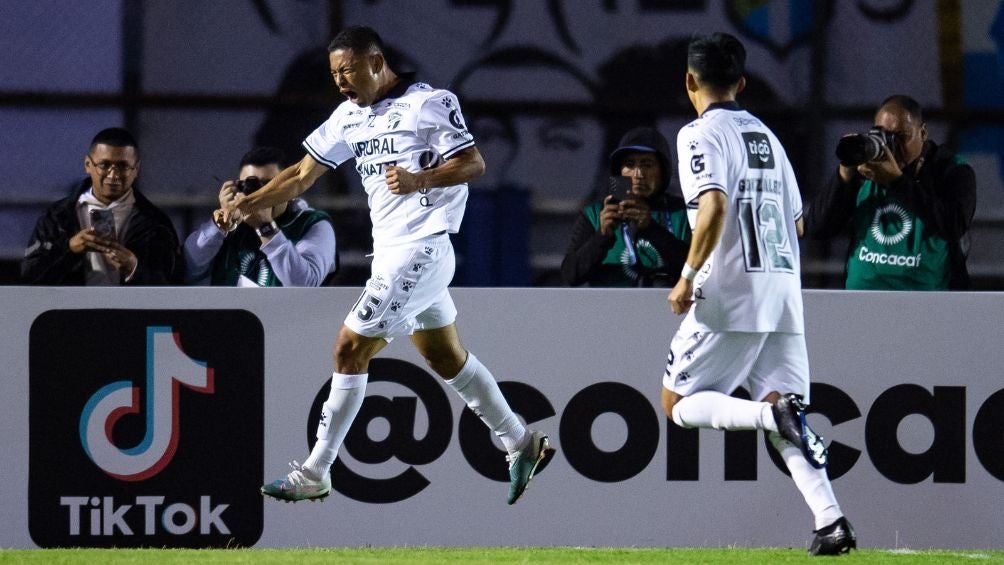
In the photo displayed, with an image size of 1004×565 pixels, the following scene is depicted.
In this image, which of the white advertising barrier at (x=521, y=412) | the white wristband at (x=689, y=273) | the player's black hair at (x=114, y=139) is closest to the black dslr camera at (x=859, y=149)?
the white advertising barrier at (x=521, y=412)

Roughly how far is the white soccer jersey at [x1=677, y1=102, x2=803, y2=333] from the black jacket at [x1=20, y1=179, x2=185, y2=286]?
234 cm

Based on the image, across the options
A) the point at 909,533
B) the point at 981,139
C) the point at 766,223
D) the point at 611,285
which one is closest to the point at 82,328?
the point at 611,285

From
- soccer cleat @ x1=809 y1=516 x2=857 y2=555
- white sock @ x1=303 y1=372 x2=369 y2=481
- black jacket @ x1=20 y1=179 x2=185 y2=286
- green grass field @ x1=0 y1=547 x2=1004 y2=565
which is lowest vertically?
green grass field @ x1=0 y1=547 x2=1004 y2=565

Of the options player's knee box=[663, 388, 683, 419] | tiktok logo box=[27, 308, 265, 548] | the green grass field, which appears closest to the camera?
player's knee box=[663, 388, 683, 419]

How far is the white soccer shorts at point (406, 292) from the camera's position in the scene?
547 centimetres

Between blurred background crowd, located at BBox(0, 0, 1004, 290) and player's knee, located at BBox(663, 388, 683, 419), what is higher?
blurred background crowd, located at BBox(0, 0, 1004, 290)

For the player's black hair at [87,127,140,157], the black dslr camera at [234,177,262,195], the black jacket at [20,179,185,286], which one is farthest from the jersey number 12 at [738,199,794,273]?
the player's black hair at [87,127,140,157]

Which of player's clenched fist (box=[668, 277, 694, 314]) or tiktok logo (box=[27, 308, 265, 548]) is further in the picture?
tiktok logo (box=[27, 308, 265, 548])

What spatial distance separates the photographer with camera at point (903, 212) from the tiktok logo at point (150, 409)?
97.0 inches

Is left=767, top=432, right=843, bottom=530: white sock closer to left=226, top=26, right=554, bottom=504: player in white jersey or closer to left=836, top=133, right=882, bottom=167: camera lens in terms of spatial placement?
left=226, top=26, right=554, bottom=504: player in white jersey

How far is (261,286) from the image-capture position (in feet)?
19.6

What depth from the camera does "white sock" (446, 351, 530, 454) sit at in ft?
18.5

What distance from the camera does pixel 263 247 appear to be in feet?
20.5

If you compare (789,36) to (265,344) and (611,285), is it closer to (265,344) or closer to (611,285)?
(611,285)
